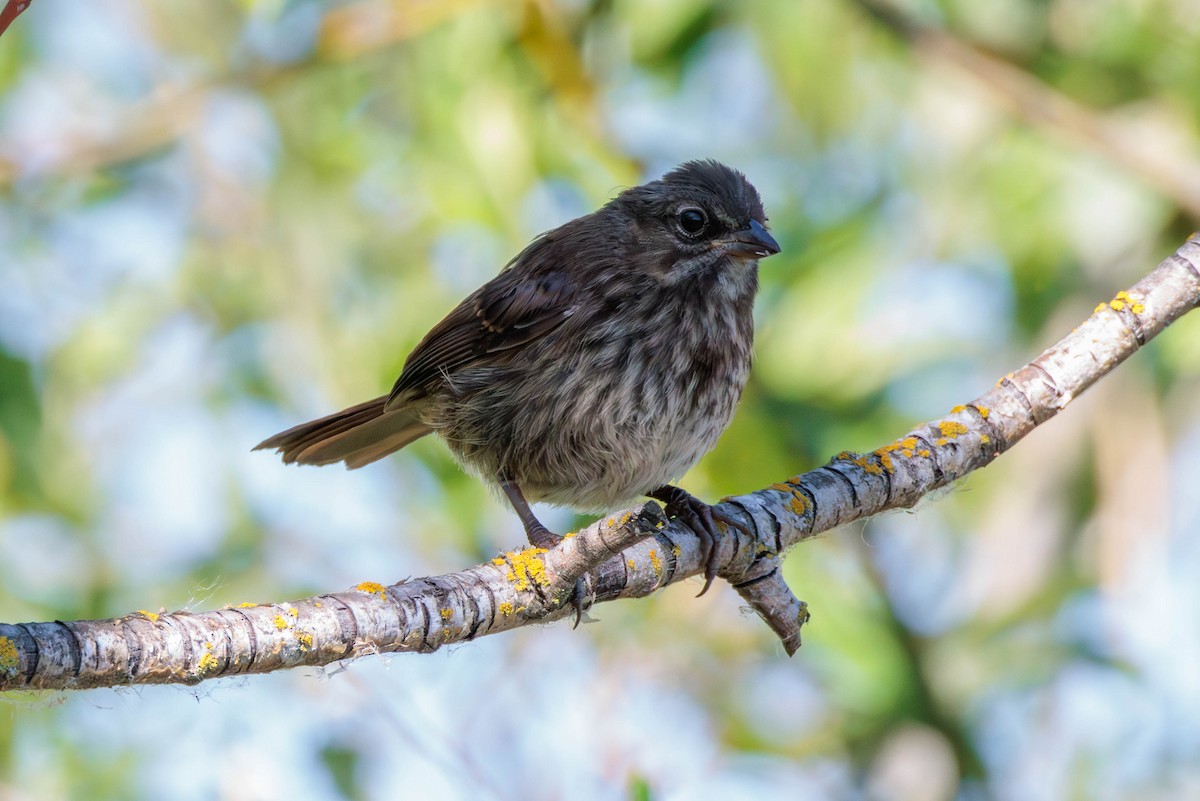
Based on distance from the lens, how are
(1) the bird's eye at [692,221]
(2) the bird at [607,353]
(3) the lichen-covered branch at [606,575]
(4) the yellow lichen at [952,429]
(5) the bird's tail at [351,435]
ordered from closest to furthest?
(3) the lichen-covered branch at [606,575] → (4) the yellow lichen at [952,429] → (2) the bird at [607,353] → (1) the bird's eye at [692,221] → (5) the bird's tail at [351,435]

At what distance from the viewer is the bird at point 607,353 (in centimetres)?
368

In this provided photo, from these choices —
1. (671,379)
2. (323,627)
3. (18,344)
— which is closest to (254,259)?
(18,344)

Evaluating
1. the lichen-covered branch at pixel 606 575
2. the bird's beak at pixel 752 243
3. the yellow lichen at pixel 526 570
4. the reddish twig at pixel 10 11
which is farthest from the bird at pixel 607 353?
the reddish twig at pixel 10 11

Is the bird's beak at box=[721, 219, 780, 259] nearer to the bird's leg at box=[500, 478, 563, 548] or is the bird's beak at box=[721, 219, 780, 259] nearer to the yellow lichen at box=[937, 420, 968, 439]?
the yellow lichen at box=[937, 420, 968, 439]

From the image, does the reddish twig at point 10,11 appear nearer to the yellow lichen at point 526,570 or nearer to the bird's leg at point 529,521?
the yellow lichen at point 526,570

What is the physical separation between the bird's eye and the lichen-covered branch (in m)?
0.91

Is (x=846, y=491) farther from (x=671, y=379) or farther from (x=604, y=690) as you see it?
(x=604, y=690)

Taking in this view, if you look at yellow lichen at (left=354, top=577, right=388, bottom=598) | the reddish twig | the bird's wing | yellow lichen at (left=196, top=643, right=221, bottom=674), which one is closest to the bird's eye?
the bird's wing

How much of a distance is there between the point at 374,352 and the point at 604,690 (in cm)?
141

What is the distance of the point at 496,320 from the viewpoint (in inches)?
159

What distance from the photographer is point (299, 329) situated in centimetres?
470

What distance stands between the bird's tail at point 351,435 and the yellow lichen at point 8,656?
7.42 feet

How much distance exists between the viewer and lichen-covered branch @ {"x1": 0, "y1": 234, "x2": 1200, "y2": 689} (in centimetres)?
220

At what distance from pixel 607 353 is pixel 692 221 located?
564 millimetres
